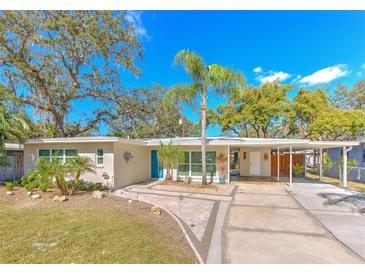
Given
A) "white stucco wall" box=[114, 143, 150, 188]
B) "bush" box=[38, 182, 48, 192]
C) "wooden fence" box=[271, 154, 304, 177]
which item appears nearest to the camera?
"bush" box=[38, 182, 48, 192]

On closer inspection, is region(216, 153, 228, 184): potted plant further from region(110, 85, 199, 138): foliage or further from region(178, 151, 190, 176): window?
region(110, 85, 199, 138): foliage

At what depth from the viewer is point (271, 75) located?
1936cm

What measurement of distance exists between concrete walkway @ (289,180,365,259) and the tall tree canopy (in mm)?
12508

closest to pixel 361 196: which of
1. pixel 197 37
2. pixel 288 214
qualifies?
pixel 288 214

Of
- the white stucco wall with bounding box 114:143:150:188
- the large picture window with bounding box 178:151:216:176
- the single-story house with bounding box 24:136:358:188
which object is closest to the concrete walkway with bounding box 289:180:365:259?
the single-story house with bounding box 24:136:358:188

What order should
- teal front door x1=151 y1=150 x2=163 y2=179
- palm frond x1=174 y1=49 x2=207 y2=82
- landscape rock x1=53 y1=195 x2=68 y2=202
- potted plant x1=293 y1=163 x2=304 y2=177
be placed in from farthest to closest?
potted plant x1=293 y1=163 x2=304 y2=177 → teal front door x1=151 y1=150 x2=163 y2=179 → palm frond x1=174 y1=49 x2=207 y2=82 → landscape rock x1=53 y1=195 x2=68 y2=202

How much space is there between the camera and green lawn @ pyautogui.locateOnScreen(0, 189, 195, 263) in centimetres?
331

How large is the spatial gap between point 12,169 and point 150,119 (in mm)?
11610

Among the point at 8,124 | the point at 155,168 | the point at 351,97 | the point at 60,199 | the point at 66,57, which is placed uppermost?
the point at 66,57

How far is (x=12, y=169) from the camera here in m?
11.2

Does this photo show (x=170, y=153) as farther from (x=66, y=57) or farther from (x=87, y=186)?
Result: (x=66, y=57)

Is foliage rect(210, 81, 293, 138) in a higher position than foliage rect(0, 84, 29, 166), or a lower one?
higher

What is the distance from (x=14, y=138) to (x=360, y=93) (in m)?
30.2

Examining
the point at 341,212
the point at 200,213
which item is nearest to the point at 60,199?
the point at 200,213
